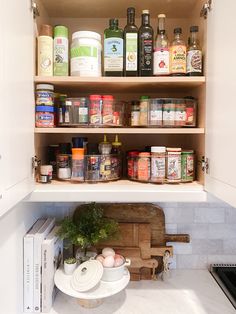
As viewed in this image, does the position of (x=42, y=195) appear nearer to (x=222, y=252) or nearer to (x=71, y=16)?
(x=71, y=16)

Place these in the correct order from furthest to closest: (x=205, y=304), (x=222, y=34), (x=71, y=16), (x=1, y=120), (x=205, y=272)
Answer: (x=205, y=272) < (x=71, y=16) < (x=205, y=304) < (x=222, y=34) < (x=1, y=120)

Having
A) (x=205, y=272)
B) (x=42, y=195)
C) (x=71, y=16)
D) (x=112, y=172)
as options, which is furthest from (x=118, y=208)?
(x=71, y=16)

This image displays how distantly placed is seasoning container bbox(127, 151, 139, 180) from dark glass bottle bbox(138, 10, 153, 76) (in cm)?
31

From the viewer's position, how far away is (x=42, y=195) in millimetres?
997

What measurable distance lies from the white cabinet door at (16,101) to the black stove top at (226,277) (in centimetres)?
93

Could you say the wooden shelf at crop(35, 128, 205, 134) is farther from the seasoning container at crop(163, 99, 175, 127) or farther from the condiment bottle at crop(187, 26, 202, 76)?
the condiment bottle at crop(187, 26, 202, 76)

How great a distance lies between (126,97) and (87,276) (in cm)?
78

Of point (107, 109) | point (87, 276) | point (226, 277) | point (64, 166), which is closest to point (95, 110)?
point (107, 109)

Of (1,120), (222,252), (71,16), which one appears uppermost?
(71,16)

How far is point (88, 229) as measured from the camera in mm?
1169

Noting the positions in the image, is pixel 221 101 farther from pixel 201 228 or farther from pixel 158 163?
pixel 201 228

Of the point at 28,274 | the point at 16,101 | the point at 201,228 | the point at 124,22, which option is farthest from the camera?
the point at 201,228

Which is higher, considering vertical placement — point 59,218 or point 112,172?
point 112,172

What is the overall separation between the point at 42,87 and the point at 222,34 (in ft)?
2.08
